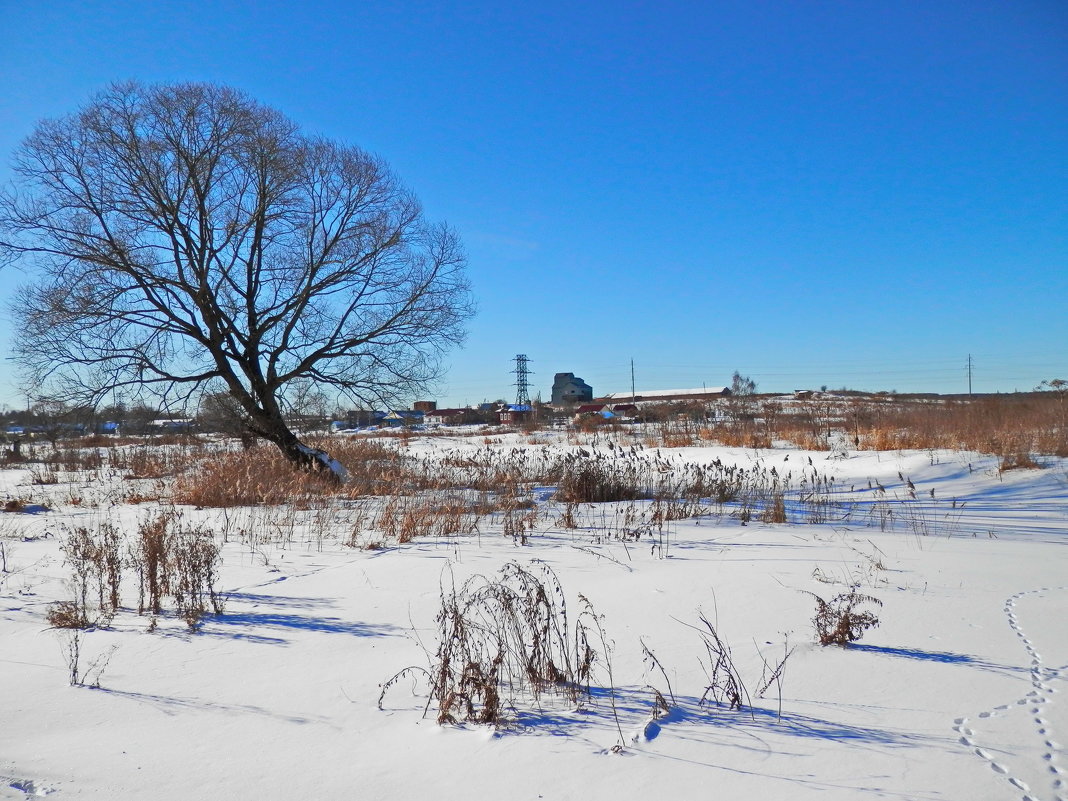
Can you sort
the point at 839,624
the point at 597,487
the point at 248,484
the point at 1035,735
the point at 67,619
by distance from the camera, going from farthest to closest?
the point at 597,487 < the point at 248,484 < the point at 67,619 < the point at 839,624 < the point at 1035,735

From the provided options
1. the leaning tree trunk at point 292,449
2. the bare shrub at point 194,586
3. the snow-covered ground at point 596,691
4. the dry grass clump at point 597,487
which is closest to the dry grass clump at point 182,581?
the bare shrub at point 194,586

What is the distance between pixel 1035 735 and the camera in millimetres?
2600

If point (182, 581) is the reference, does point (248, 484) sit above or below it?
above

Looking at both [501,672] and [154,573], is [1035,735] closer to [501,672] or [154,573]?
[501,672]

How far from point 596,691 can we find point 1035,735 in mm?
1702

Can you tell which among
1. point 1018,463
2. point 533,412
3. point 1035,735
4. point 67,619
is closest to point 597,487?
point 1018,463

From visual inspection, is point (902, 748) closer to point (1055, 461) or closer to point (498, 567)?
point (498, 567)

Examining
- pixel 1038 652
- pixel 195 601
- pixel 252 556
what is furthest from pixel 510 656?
pixel 252 556

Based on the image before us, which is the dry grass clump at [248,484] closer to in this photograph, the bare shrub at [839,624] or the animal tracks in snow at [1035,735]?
the bare shrub at [839,624]

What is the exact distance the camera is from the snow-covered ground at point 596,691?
8.02 ft

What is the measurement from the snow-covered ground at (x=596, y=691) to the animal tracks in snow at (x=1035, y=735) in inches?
0.4

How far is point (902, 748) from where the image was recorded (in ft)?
8.38

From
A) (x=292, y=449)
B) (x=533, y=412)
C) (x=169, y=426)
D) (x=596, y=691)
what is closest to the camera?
(x=596, y=691)

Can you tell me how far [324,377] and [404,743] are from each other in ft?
37.6
